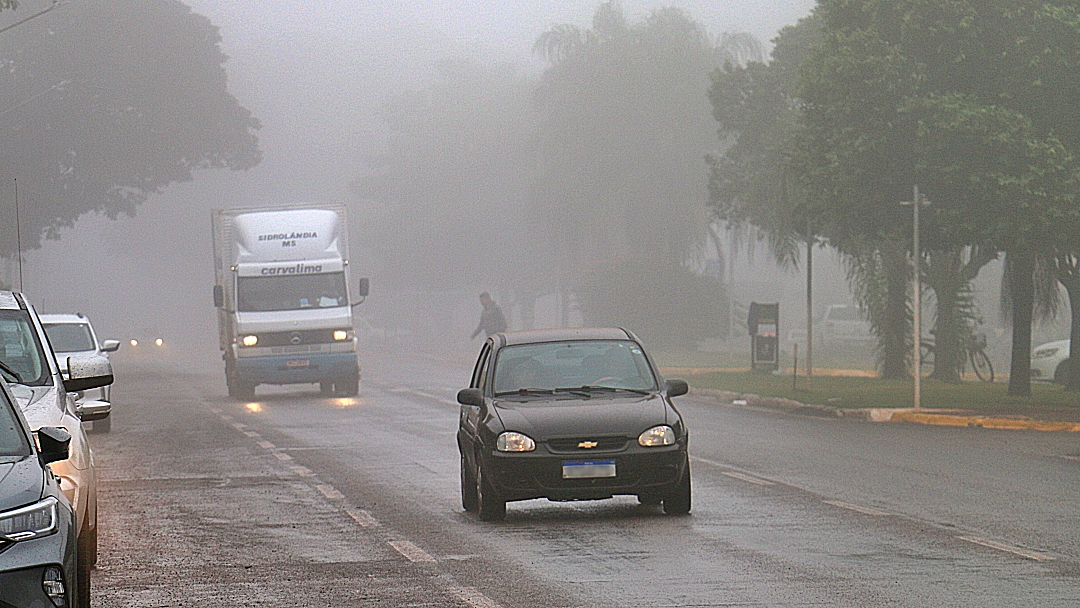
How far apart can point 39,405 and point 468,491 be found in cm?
402

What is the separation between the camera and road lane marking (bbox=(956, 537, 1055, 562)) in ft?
34.3

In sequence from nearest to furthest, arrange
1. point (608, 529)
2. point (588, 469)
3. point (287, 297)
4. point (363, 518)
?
point (608, 529), point (588, 469), point (363, 518), point (287, 297)

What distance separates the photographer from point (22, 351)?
1257 cm

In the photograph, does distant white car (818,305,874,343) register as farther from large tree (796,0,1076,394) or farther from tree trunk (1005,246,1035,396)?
large tree (796,0,1076,394)

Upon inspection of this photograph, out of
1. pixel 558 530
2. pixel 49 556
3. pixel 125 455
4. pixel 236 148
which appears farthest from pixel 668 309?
pixel 49 556

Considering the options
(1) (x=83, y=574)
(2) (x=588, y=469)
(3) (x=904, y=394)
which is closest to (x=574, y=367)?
(2) (x=588, y=469)

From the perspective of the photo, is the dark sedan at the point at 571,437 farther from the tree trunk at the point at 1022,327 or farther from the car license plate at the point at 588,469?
the tree trunk at the point at 1022,327

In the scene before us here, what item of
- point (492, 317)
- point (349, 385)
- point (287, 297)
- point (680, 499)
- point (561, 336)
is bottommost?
point (349, 385)

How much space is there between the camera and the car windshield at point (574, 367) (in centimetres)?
1357

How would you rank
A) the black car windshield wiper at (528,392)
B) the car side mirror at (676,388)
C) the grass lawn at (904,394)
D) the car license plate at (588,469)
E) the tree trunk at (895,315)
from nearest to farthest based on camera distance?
the car license plate at (588,469) < the black car windshield wiper at (528,392) < the car side mirror at (676,388) < the grass lawn at (904,394) < the tree trunk at (895,315)

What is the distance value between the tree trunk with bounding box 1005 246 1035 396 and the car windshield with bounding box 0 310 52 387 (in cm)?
1928

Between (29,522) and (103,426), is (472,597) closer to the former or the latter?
(29,522)

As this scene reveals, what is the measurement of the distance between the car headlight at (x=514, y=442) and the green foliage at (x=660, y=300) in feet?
153

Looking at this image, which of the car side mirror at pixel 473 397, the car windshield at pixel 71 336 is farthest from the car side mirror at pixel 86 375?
the car windshield at pixel 71 336
